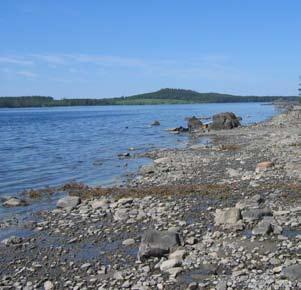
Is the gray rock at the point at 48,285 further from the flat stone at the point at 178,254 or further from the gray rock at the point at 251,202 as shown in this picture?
the gray rock at the point at 251,202

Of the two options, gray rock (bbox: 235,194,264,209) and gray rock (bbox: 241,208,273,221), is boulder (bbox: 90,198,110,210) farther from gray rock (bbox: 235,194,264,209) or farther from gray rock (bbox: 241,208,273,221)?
gray rock (bbox: 241,208,273,221)

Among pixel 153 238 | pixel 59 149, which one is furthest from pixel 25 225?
pixel 59 149

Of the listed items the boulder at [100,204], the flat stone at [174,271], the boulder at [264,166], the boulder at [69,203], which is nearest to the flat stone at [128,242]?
the flat stone at [174,271]

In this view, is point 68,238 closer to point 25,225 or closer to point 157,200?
point 25,225

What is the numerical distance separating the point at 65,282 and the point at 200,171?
47.9 feet

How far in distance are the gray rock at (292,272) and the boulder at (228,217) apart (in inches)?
145

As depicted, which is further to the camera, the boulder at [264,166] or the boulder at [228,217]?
the boulder at [264,166]

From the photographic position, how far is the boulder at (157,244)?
453 inches

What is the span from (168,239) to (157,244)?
42 centimetres

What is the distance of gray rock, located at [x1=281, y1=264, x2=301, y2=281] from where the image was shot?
9388 millimetres

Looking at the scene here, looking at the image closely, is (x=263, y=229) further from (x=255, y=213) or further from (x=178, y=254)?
(x=178, y=254)

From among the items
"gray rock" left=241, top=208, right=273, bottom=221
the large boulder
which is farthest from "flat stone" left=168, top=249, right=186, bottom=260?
the large boulder

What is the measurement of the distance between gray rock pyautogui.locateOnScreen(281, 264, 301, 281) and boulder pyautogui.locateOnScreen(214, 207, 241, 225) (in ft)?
12.1

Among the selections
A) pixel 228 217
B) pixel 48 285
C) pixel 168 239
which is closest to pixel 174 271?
pixel 168 239
